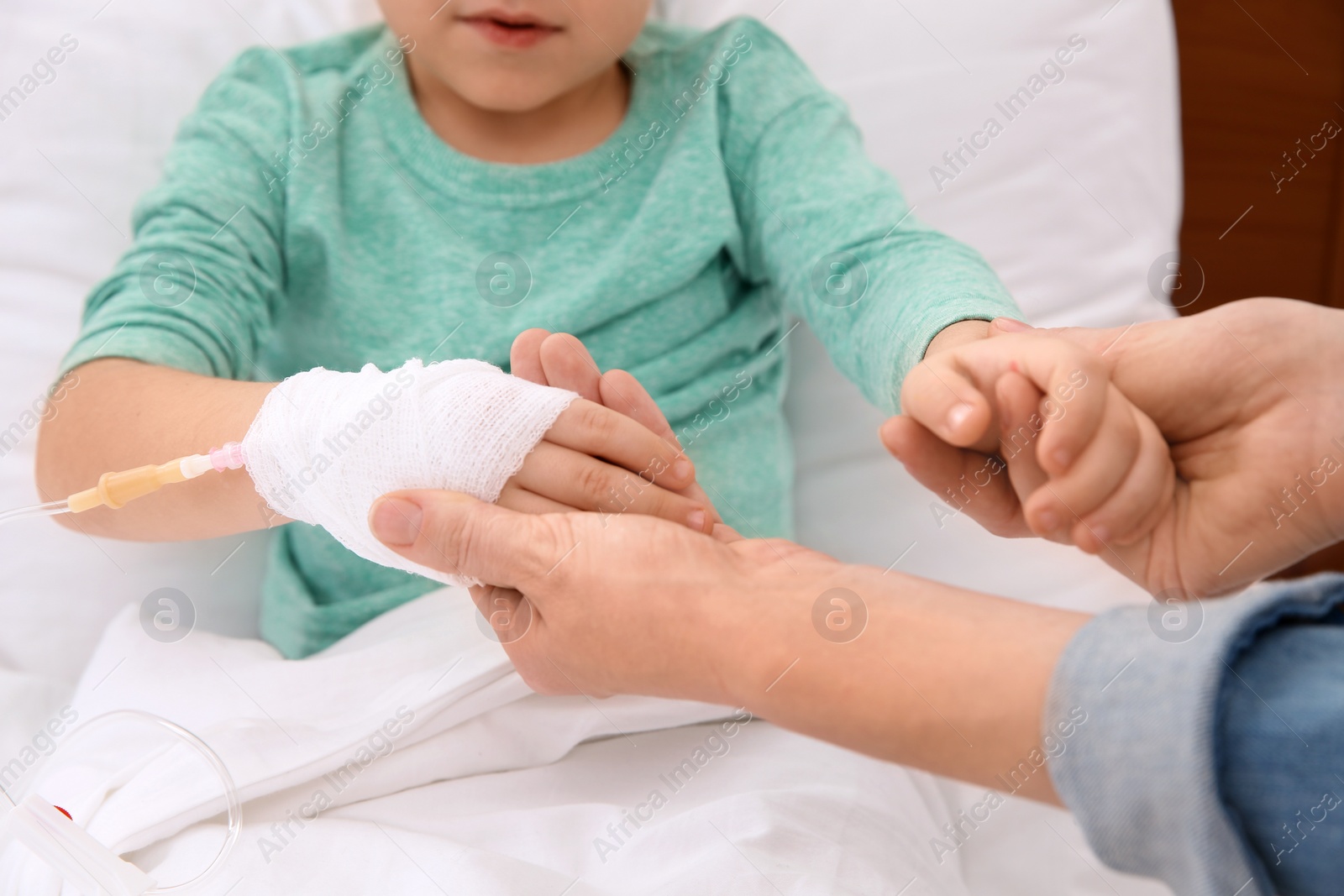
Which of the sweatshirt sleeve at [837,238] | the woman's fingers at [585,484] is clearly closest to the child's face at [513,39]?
the sweatshirt sleeve at [837,238]

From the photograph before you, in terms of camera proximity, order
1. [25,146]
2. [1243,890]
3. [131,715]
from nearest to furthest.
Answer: [1243,890]
[131,715]
[25,146]

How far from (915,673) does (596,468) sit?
26 centimetres

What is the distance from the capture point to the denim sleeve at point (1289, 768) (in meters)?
0.45

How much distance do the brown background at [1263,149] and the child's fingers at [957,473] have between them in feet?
3.23

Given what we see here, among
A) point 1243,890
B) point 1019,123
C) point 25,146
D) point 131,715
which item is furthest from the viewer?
point 1019,123

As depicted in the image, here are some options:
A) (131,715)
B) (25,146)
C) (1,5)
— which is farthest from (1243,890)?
(1,5)

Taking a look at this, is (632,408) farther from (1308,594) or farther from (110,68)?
(110,68)

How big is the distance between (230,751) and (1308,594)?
689mm

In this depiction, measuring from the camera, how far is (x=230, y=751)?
2.34 feet

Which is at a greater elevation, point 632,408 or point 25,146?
point 25,146

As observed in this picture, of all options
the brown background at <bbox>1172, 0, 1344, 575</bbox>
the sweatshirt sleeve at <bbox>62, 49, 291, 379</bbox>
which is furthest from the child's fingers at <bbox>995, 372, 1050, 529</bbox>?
the brown background at <bbox>1172, 0, 1344, 575</bbox>

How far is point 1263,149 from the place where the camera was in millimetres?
1505

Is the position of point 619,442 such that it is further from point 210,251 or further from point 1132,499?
point 210,251

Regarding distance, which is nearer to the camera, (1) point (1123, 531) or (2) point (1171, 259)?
(1) point (1123, 531)
